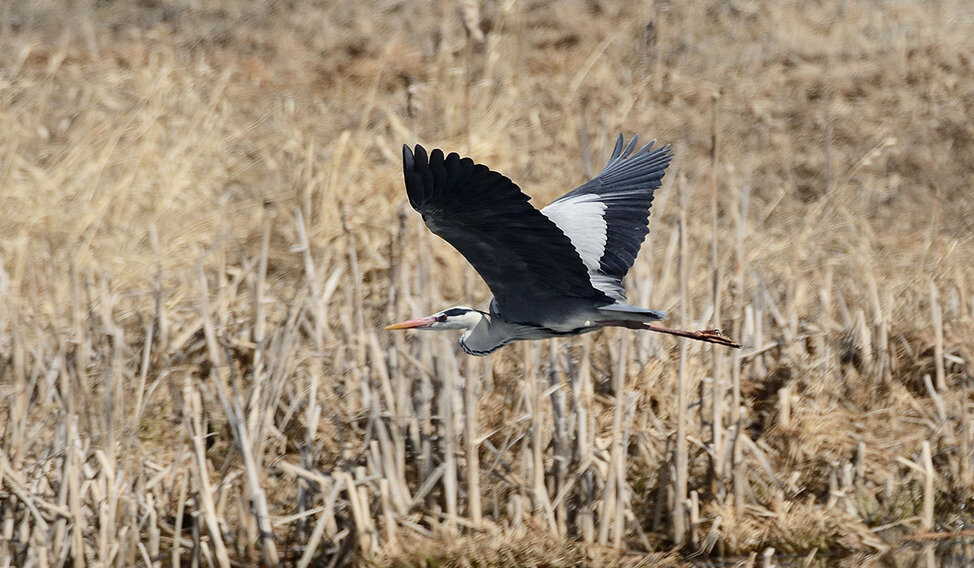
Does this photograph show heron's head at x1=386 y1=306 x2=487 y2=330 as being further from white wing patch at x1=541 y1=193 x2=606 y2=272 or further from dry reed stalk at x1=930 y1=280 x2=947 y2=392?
dry reed stalk at x1=930 y1=280 x2=947 y2=392

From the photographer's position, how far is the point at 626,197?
4.93 meters

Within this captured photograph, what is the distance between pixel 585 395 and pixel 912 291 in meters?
2.54

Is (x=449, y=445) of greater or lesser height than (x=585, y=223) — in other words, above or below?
below

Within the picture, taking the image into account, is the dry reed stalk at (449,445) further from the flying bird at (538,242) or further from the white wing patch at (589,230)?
the white wing patch at (589,230)

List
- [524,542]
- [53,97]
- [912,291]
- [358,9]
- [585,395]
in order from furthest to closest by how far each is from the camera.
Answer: [358,9], [53,97], [912,291], [585,395], [524,542]

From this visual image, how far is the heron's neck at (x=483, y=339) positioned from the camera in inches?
182

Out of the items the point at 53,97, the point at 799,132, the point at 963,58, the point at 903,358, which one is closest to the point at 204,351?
the point at 903,358

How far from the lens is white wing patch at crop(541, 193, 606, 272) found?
4785 millimetres

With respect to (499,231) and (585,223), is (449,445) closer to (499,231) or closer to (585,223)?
(585,223)

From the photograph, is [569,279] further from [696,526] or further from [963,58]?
[963,58]

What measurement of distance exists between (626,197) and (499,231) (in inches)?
42.7

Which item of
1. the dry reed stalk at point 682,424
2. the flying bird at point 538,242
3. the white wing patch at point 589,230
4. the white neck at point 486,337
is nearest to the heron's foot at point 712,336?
the flying bird at point 538,242

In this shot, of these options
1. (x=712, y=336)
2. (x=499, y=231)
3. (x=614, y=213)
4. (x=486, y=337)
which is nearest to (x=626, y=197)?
(x=614, y=213)

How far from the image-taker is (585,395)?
17.9ft
